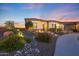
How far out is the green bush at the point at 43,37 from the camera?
3051 mm

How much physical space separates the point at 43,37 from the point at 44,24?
162mm

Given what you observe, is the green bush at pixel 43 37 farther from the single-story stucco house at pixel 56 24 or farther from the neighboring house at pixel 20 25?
the neighboring house at pixel 20 25

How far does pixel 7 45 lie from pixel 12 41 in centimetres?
8

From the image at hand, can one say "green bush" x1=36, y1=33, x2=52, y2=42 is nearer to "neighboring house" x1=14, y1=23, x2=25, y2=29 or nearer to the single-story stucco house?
the single-story stucco house

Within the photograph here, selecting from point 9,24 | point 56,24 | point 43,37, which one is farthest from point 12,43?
point 56,24

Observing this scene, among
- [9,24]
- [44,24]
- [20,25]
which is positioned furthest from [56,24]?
[9,24]

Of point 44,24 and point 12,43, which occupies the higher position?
point 44,24

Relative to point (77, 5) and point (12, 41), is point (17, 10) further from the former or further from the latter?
point (77, 5)

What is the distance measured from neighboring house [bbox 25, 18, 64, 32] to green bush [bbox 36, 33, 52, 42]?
63 millimetres

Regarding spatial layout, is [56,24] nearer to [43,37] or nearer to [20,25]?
[43,37]

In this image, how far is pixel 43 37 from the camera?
3.06 meters

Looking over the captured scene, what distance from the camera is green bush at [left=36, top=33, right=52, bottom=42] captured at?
3.05 metres

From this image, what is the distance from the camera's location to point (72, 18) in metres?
3.05

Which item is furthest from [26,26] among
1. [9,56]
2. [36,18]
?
[9,56]
